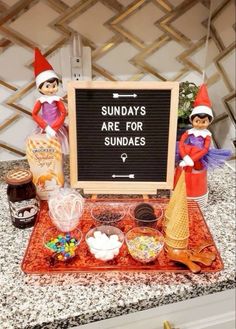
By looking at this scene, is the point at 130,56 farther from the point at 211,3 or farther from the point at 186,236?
the point at 186,236

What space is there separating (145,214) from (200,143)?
241 millimetres

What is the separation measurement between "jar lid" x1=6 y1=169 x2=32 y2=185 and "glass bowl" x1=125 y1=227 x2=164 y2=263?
0.92 feet

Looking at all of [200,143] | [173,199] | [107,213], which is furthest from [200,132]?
[107,213]

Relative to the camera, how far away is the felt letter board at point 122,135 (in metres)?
1.01

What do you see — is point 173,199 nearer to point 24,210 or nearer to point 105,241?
point 105,241

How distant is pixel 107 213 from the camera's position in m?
1.04

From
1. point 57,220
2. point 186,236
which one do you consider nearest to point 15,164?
point 57,220

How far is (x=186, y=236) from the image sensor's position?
2.95ft

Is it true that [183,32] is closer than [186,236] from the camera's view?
No

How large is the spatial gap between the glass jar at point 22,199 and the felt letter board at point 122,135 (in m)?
0.15

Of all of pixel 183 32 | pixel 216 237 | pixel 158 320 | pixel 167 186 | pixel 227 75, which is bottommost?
pixel 158 320

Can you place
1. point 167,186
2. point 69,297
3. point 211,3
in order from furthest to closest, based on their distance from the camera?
1. point 211,3
2. point 167,186
3. point 69,297

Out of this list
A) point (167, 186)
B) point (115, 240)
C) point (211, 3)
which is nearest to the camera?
point (115, 240)

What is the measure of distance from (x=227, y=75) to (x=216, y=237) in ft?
1.93
